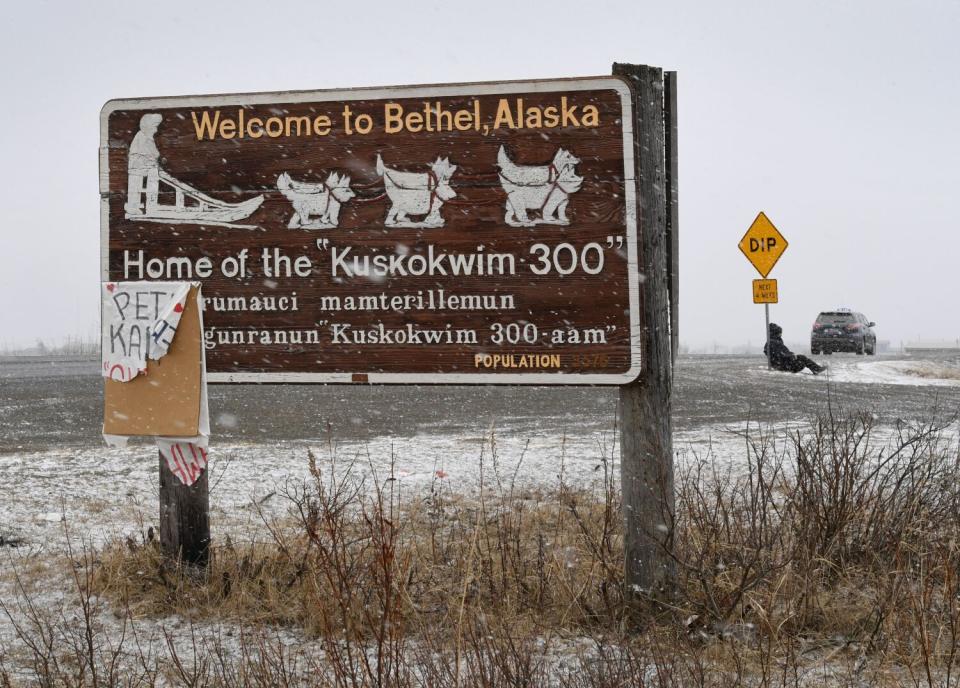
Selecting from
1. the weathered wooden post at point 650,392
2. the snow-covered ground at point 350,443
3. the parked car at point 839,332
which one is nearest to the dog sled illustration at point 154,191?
the snow-covered ground at point 350,443

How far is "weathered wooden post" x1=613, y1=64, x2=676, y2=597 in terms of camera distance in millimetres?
3738

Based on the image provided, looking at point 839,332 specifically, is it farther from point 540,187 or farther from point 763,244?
point 540,187

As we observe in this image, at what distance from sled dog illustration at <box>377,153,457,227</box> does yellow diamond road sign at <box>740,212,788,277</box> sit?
53.8ft

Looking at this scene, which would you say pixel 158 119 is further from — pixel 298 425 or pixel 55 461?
pixel 298 425

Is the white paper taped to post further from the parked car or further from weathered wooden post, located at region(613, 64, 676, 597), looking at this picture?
the parked car

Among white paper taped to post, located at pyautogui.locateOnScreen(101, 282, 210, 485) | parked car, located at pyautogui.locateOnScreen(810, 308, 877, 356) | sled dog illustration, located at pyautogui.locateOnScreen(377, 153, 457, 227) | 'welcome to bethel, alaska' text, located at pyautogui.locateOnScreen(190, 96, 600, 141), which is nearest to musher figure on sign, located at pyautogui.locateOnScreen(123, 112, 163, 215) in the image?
A: 'welcome to bethel, alaska' text, located at pyautogui.locateOnScreen(190, 96, 600, 141)

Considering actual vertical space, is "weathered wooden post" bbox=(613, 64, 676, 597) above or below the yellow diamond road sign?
below

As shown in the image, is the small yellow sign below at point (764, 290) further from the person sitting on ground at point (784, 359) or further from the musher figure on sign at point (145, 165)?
the musher figure on sign at point (145, 165)

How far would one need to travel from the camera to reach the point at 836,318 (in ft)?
102

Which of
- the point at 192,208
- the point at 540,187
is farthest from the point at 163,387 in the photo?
the point at 540,187

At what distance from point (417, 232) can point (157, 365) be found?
148 cm

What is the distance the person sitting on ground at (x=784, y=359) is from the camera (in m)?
21.4

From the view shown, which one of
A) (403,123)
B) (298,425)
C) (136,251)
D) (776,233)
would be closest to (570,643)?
(403,123)

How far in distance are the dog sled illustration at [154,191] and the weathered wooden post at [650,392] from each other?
214 centimetres
